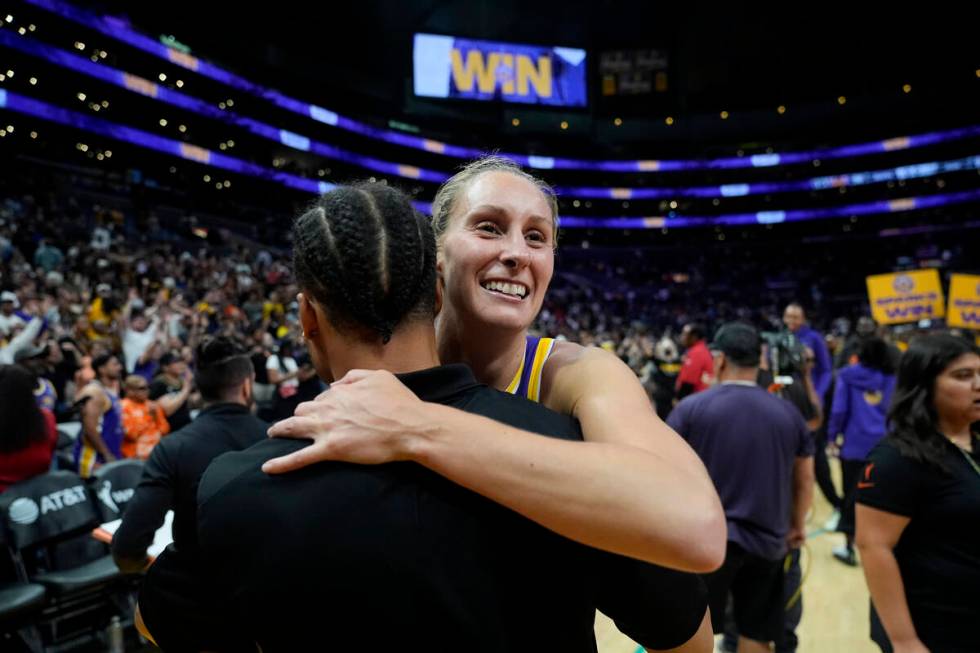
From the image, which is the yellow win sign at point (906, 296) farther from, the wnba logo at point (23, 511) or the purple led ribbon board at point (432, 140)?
the purple led ribbon board at point (432, 140)

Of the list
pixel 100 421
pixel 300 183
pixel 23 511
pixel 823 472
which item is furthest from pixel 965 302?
pixel 300 183

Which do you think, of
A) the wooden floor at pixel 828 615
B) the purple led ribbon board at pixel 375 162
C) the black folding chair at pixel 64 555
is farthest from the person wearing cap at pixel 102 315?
the purple led ribbon board at pixel 375 162

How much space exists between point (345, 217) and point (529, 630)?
699 millimetres

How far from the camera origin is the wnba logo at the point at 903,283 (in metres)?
7.05

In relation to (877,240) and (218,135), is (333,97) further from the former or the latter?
(877,240)

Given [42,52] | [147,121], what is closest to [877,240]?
[147,121]

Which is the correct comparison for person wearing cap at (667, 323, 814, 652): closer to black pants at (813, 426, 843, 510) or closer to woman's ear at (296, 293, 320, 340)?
woman's ear at (296, 293, 320, 340)

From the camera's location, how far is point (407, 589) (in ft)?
2.90

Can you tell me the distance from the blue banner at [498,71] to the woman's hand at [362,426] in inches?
1220

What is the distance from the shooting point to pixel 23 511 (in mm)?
3645

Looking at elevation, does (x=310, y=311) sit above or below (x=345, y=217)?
below

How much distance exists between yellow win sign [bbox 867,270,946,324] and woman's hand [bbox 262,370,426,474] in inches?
290

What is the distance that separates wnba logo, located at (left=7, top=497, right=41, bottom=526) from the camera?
3.59 meters

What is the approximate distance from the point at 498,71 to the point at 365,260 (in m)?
32.9
